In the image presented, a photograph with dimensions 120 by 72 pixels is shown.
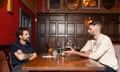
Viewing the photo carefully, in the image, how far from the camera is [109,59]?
344cm

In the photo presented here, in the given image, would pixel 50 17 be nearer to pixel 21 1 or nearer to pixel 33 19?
pixel 33 19

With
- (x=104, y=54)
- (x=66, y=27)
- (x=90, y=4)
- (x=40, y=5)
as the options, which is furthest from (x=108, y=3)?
(x=104, y=54)

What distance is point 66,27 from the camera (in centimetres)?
1058

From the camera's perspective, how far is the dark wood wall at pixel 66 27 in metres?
10.5

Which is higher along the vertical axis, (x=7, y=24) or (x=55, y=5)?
(x=55, y=5)

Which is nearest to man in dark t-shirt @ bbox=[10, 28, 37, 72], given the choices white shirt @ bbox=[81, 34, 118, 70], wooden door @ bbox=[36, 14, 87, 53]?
white shirt @ bbox=[81, 34, 118, 70]

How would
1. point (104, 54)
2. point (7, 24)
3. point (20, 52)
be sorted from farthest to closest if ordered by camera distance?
point (7, 24) → point (20, 52) → point (104, 54)

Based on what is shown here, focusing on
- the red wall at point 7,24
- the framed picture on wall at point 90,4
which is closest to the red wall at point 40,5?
the framed picture on wall at point 90,4

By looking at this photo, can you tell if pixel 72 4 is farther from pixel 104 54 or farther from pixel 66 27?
pixel 104 54

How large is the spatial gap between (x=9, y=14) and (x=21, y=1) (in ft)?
5.29

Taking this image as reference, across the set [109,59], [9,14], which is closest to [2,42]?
[9,14]

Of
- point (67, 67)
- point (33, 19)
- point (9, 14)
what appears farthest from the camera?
point (33, 19)

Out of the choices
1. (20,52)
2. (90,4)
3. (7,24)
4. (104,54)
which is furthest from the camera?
(90,4)

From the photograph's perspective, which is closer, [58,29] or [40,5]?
[58,29]
